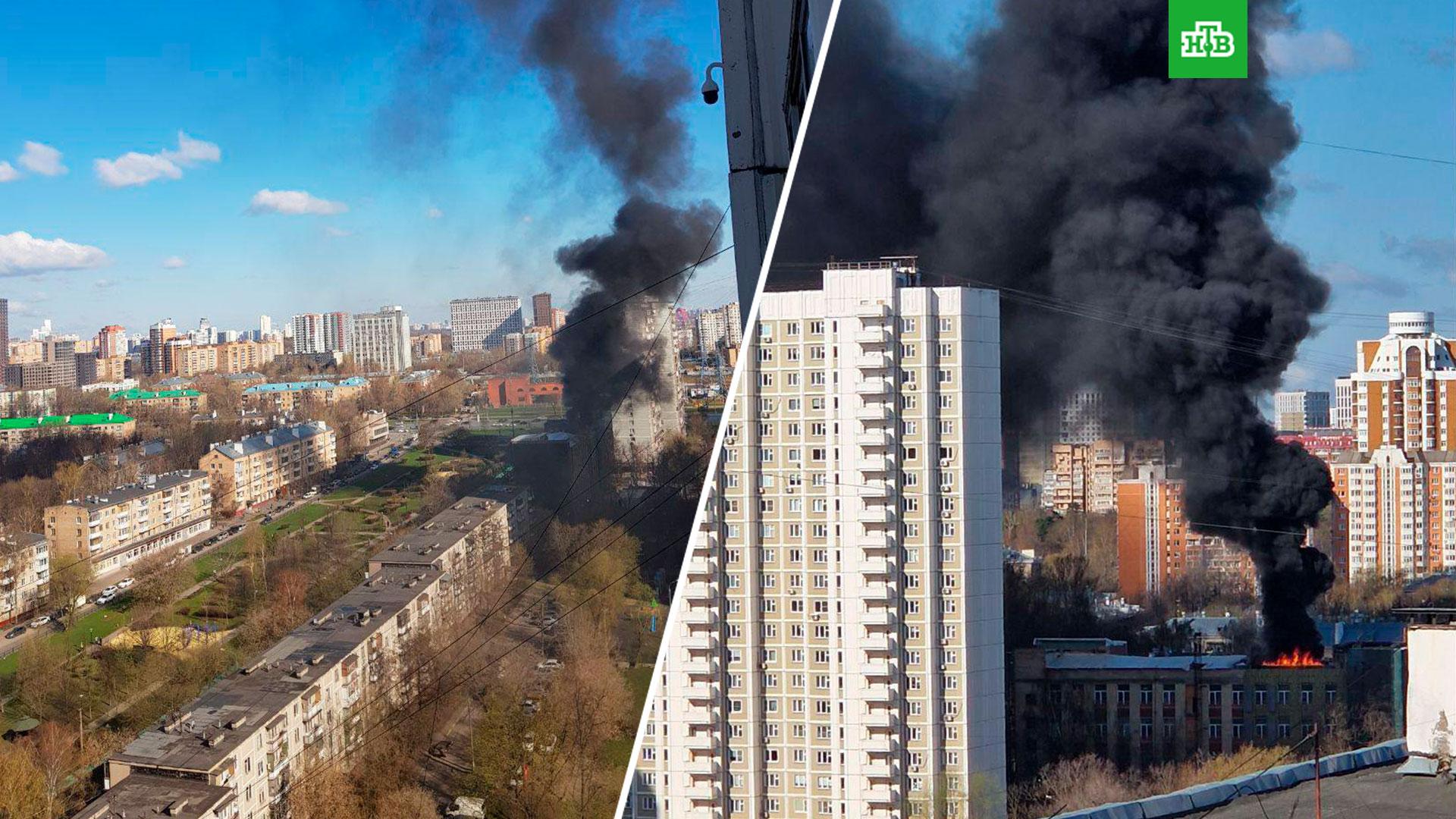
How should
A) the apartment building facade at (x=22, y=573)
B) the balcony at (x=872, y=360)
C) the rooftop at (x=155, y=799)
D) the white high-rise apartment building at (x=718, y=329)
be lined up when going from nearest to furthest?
the balcony at (x=872, y=360) → the rooftop at (x=155, y=799) → the apartment building facade at (x=22, y=573) → the white high-rise apartment building at (x=718, y=329)

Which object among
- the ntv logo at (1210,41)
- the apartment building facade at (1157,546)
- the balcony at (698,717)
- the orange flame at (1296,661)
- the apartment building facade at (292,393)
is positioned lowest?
the balcony at (698,717)

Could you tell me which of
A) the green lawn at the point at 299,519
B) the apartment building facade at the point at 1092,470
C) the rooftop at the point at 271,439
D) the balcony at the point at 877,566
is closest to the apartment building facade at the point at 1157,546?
the apartment building facade at the point at 1092,470

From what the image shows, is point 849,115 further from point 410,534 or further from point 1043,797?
point 410,534

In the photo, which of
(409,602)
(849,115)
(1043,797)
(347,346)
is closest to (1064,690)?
(1043,797)

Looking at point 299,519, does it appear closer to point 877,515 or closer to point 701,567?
point 701,567

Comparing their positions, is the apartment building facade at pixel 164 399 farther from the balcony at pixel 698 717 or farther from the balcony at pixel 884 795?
the balcony at pixel 884 795

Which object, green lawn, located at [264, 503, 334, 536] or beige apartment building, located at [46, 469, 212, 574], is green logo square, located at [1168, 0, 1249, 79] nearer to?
green lawn, located at [264, 503, 334, 536]

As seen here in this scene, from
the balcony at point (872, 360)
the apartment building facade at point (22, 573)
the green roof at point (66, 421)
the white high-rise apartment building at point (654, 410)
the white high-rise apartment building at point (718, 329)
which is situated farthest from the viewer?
the white high-rise apartment building at point (654, 410)
